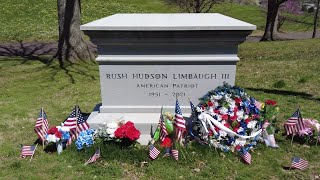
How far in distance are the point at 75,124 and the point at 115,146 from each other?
2.70 feet

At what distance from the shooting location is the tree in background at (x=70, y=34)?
41.8ft

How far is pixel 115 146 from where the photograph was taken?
546 cm

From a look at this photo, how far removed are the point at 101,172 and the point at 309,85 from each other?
21.6 feet

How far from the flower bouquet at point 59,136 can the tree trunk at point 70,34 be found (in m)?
7.85

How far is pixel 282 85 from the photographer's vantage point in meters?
9.42

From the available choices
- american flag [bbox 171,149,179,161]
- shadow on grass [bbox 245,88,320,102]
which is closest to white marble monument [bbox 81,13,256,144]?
american flag [bbox 171,149,179,161]

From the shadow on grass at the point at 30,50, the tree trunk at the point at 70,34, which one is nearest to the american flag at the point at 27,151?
the tree trunk at the point at 70,34

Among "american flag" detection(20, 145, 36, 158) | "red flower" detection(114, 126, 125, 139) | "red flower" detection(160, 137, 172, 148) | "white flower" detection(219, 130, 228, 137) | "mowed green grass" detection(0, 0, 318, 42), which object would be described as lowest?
"mowed green grass" detection(0, 0, 318, 42)

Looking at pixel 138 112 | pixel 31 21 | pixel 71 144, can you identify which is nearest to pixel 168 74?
pixel 138 112

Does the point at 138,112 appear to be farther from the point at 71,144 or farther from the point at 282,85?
the point at 282,85

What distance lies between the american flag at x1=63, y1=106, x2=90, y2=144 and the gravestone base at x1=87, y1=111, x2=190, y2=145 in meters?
0.22

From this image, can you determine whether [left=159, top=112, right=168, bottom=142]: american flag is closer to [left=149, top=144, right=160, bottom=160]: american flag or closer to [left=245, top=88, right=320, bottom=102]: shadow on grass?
[left=149, top=144, right=160, bottom=160]: american flag

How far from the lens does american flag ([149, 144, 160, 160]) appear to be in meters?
5.25

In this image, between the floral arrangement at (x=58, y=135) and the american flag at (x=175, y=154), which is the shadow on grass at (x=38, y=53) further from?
the american flag at (x=175, y=154)
